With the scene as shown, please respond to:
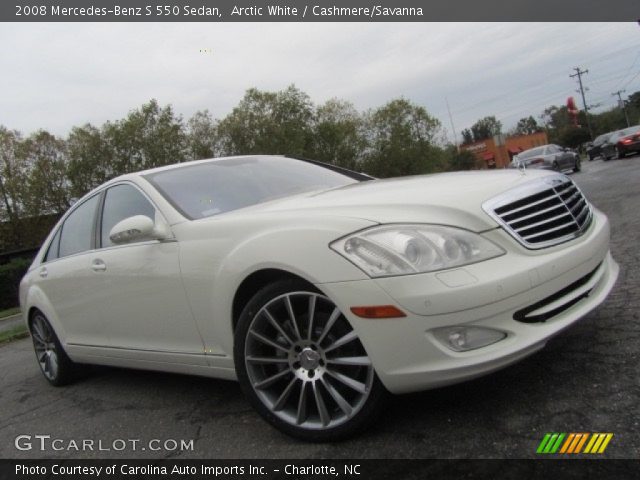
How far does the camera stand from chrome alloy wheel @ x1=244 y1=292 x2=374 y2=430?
99.8 inches

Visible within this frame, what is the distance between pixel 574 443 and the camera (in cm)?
222

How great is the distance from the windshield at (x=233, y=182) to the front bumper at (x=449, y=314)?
4.03ft

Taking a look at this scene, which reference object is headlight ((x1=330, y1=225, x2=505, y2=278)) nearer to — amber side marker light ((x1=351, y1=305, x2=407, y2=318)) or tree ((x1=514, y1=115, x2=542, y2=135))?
amber side marker light ((x1=351, y1=305, x2=407, y2=318))

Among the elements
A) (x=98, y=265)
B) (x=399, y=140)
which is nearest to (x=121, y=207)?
(x=98, y=265)

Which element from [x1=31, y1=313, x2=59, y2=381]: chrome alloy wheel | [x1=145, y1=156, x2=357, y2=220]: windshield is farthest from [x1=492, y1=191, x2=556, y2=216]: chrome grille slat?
[x1=31, y1=313, x2=59, y2=381]: chrome alloy wheel

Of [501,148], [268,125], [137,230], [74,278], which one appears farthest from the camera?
[501,148]

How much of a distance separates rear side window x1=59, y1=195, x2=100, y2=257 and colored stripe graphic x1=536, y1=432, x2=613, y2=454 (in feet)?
10.7

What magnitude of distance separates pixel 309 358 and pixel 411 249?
720 mm

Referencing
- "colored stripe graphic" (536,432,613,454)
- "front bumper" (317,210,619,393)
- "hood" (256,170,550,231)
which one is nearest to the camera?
"colored stripe graphic" (536,432,613,454)

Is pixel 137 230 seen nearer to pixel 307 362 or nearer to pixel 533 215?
pixel 307 362

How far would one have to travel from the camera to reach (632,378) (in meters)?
2.63

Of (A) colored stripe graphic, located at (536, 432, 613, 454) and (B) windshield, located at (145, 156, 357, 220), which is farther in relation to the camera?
(B) windshield, located at (145, 156, 357, 220)

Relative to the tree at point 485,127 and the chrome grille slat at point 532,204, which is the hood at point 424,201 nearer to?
the chrome grille slat at point 532,204

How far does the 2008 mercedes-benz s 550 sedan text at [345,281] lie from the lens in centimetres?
233
